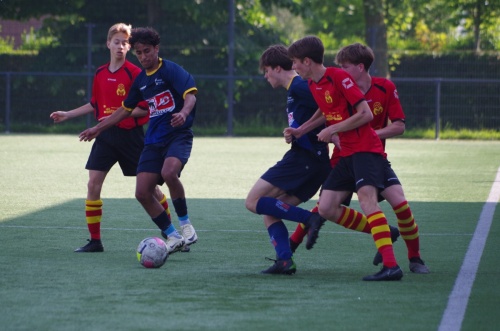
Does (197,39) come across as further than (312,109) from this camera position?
Yes

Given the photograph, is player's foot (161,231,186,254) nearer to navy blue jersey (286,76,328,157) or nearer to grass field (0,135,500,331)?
grass field (0,135,500,331)

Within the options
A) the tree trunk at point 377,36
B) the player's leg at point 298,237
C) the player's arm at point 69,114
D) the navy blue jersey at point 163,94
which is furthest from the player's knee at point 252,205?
the tree trunk at point 377,36

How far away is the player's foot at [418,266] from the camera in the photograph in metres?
7.69

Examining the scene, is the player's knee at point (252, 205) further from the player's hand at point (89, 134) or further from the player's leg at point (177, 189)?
the player's hand at point (89, 134)

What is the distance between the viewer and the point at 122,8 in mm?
32406

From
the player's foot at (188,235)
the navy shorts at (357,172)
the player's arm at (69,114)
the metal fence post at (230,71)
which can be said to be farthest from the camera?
the metal fence post at (230,71)

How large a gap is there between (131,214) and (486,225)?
353 centimetres

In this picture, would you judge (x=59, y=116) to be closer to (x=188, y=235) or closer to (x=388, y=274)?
(x=188, y=235)

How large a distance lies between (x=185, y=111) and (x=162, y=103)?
355 millimetres

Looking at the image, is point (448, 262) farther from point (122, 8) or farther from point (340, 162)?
point (122, 8)

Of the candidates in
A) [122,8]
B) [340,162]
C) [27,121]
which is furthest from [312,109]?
[122,8]

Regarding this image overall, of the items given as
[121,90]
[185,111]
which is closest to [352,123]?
[185,111]

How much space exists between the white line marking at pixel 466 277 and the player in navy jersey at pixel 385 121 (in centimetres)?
38

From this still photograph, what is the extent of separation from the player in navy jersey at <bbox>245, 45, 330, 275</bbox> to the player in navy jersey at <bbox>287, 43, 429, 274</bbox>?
19cm
